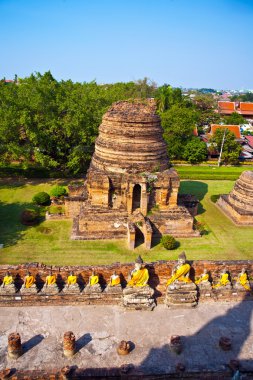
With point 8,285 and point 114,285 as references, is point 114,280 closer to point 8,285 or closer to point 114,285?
point 114,285

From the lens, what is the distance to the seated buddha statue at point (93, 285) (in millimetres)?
10031

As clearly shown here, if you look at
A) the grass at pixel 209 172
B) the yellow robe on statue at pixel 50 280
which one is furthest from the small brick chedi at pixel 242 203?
the yellow robe on statue at pixel 50 280

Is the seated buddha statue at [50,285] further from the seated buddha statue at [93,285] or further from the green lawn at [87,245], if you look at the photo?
the green lawn at [87,245]

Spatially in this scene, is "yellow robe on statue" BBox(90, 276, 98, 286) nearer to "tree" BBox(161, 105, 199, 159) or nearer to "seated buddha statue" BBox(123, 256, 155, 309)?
"seated buddha statue" BBox(123, 256, 155, 309)

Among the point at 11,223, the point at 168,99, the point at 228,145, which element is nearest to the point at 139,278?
the point at 11,223

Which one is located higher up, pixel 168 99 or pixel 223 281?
pixel 168 99

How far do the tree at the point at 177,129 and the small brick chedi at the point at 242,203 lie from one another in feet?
49.9

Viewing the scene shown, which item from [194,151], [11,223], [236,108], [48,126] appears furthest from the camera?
[236,108]

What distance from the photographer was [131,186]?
18.8 m

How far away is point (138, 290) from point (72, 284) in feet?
7.20

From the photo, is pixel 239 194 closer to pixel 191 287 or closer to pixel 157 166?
pixel 157 166

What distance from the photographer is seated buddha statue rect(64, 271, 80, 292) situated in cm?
1007

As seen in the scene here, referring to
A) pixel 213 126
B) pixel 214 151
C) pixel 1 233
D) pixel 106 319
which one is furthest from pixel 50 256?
pixel 213 126

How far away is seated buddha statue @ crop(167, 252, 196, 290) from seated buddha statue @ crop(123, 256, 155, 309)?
0.75m
